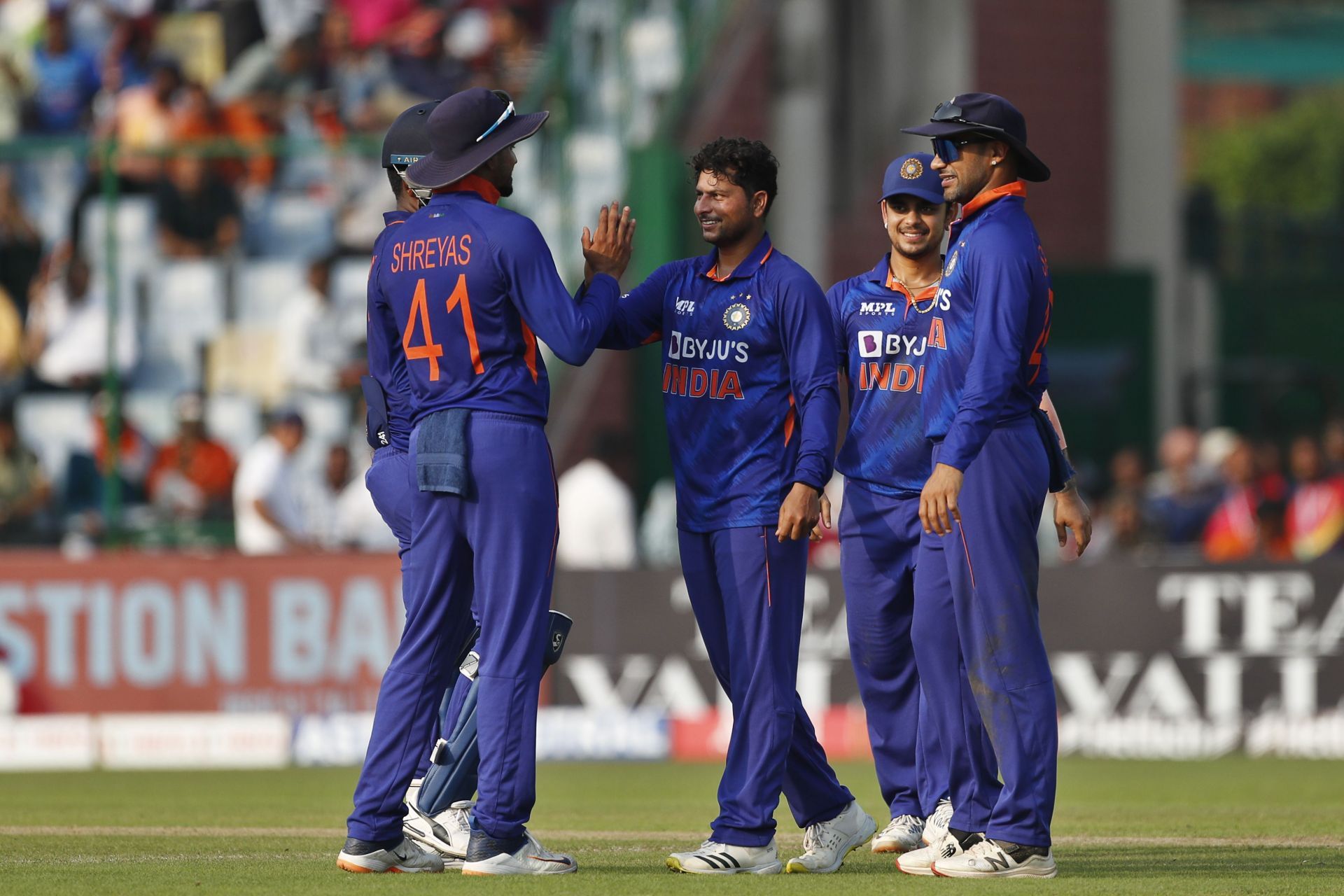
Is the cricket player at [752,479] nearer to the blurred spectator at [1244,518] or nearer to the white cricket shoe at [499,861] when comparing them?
the white cricket shoe at [499,861]

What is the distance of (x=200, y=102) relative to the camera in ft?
58.6

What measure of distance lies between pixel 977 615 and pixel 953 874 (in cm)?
85

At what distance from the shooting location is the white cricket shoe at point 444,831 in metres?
7.38

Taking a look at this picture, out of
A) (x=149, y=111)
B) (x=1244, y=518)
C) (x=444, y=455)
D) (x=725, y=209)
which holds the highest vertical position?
(x=149, y=111)

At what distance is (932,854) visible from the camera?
7.23 metres

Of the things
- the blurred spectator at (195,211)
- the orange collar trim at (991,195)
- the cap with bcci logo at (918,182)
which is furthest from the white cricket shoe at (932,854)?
the blurred spectator at (195,211)

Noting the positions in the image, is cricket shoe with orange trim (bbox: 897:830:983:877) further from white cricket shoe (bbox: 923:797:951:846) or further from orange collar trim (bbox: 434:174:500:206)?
orange collar trim (bbox: 434:174:500:206)

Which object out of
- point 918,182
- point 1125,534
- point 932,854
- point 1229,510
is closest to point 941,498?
point 932,854

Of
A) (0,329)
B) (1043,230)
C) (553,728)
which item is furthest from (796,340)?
(1043,230)

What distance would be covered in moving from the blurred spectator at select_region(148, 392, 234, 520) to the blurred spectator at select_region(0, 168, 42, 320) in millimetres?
1649

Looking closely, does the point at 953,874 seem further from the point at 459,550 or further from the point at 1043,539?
the point at 1043,539

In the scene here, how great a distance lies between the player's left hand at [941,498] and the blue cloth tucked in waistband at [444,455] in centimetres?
147

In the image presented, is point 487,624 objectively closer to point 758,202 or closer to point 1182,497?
point 758,202

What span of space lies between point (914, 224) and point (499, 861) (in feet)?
9.41
